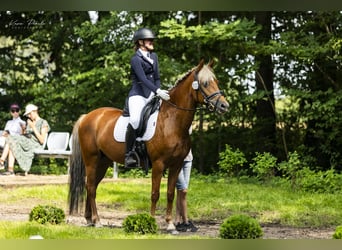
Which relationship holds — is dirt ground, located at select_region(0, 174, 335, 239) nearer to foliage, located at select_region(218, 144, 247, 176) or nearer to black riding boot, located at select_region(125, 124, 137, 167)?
black riding boot, located at select_region(125, 124, 137, 167)

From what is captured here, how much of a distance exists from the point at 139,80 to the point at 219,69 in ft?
14.6

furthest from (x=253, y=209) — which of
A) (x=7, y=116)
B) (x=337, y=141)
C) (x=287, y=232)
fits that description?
(x=7, y=116)

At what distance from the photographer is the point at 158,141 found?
21.1 feet

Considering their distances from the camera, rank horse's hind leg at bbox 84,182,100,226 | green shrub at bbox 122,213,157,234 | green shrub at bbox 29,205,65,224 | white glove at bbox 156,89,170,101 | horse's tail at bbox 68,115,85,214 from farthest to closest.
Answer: horse's tail at bbox 68,115,85,214
horse's hind leg at bbox 84,182,100,226
green shrub at bbox 29,205,65,224
white glove at bbox 156,89,170,101
green shrub at bbox 122,213,157,234

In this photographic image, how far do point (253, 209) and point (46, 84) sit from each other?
4.90 metres

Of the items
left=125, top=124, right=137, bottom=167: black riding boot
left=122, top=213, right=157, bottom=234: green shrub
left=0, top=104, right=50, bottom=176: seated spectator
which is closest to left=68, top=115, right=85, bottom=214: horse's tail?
left=125, top=124, right=137, bottom=167: black riding boot

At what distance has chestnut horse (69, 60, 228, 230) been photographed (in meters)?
6.28

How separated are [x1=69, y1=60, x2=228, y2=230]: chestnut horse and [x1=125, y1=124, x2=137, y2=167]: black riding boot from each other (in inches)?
5.7

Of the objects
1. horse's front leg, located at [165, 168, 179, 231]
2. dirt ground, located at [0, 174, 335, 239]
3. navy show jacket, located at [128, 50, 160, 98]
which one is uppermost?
navy show jacket, located at [128, 50, 160, 98]

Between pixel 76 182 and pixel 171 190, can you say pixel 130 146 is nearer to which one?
pixel 171 190

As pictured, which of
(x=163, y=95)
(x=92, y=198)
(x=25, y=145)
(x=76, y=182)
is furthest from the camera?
(x=25, y=145)

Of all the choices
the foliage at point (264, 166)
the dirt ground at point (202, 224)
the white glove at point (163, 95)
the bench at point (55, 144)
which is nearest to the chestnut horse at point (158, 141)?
the white glove at point (163, 95)

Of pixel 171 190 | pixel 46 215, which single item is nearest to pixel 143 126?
pixel 171 190

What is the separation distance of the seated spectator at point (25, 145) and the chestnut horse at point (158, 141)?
2.27 m
